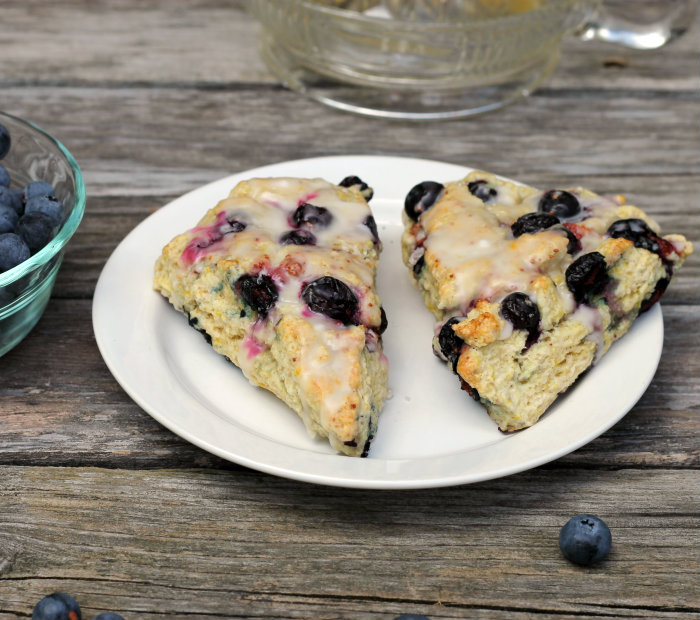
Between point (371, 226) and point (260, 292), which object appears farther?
point (371, 226)

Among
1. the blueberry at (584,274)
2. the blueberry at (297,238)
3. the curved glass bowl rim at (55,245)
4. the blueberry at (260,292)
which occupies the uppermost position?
the blueberry at (584,274)

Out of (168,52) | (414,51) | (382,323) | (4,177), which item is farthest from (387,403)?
(168,52)

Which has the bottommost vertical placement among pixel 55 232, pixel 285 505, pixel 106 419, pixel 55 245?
pixel 106 419

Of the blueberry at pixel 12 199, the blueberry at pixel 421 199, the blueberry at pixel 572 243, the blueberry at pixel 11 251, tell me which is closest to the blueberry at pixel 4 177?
the blueberry at pixel 12 199

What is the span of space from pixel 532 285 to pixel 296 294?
1.64ft

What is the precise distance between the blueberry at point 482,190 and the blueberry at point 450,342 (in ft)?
1.35

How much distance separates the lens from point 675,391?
2.16 m

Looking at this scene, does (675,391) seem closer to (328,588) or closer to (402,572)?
(402,572)

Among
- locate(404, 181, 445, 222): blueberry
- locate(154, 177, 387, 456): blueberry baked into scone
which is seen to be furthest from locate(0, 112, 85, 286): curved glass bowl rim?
locate(404, 181, 445, 222): blueberry

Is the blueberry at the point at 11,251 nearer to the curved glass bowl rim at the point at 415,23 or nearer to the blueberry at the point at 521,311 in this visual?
the blueberry at the point at 521,311

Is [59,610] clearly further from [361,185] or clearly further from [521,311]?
[361,185]

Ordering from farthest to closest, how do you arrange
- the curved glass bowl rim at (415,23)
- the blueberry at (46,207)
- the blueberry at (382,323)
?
the curved glass bowl rim at (415,23) < the blueberry at (46,207) < the blueberry at (382,323)

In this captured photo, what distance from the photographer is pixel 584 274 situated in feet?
6.34

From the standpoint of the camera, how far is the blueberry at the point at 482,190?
222cm
